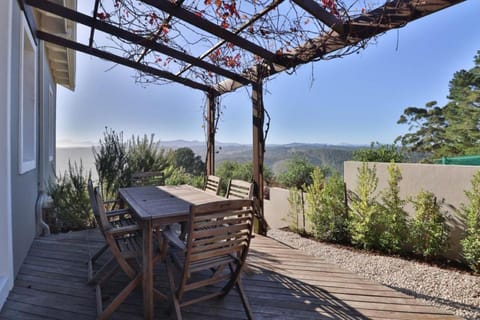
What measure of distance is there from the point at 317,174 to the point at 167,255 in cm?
298

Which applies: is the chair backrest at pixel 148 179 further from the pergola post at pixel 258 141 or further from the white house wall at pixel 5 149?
the white house wall at pixel 5 149

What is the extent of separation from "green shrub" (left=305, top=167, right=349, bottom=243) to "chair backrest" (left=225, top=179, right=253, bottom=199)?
5.03 ft

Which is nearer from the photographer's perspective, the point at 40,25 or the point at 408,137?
the point at 40,25

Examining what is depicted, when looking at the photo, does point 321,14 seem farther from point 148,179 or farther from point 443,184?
point 148,179

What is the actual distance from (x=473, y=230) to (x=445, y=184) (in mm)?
599

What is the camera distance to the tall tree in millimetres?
10469

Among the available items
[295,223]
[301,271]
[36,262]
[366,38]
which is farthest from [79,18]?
[295,223]

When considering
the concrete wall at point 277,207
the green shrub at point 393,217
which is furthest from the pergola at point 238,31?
the concrete wall at point 277,207

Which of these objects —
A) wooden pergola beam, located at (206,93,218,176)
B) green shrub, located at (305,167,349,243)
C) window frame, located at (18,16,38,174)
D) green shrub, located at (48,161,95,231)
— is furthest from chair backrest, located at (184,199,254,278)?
wooden pergola beam, located at (206,93,218,176)

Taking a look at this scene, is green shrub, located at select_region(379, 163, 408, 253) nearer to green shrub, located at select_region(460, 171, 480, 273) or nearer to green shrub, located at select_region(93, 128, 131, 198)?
green shrub, located at select_region(460, 171, 480, 273)

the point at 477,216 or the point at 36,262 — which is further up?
the point at 477,216

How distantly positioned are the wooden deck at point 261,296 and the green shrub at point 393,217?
1138 mm

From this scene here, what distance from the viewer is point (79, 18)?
2918 millimetres

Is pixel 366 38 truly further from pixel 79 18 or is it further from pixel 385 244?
pixel 79 18
